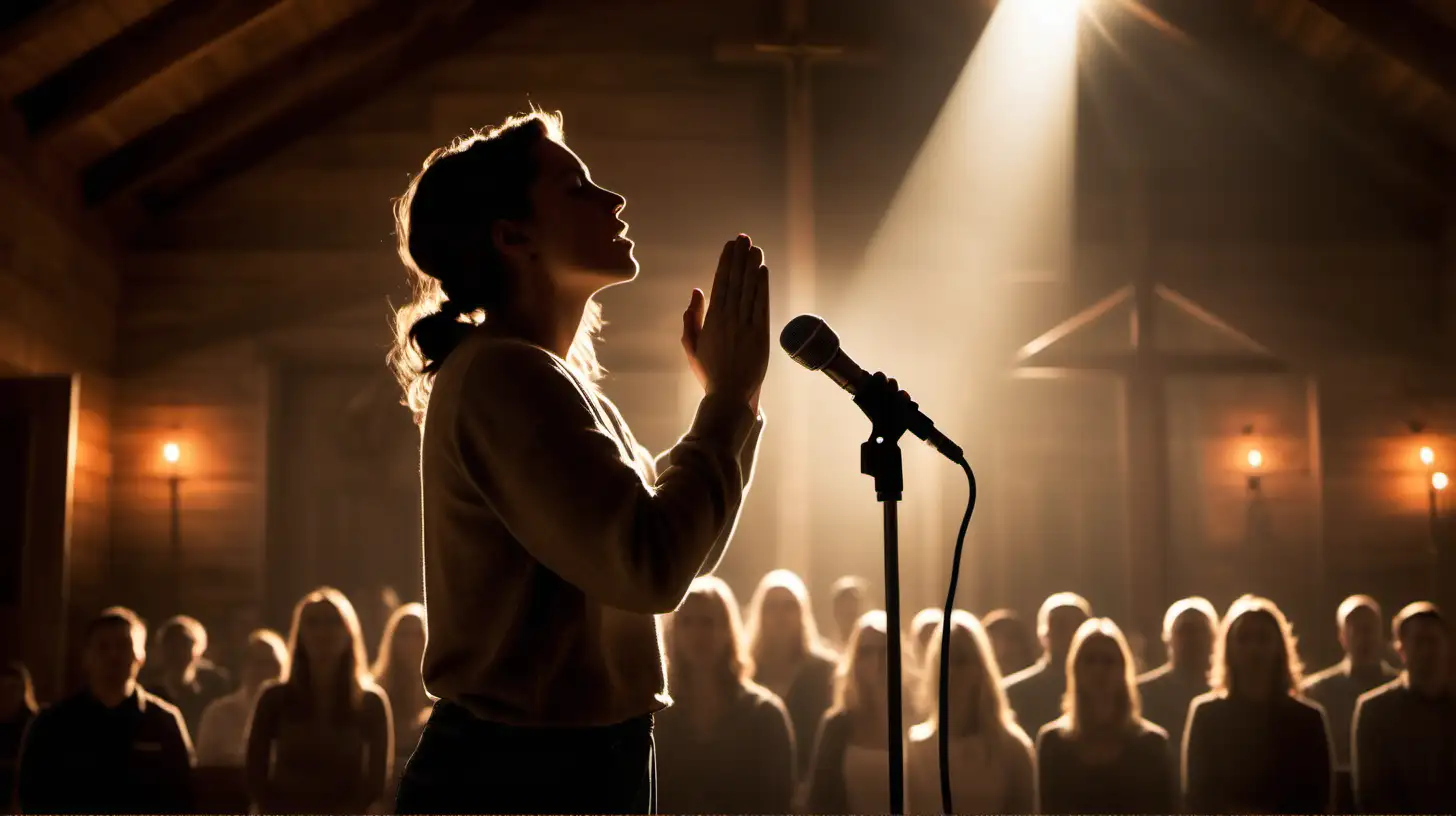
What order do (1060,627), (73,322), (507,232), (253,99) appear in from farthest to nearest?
(253,99), (73,322), (1060,627), (507,232)

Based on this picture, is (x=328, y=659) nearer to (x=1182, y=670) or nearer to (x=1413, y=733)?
(x=1182, y=670)

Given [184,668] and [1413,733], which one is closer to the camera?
[1413,733]

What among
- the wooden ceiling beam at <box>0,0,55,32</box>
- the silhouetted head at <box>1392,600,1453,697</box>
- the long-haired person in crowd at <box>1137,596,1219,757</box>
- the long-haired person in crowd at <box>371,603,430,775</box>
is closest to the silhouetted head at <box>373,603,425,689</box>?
the long-haired person in crowd at <box>371,603,430,775</box>

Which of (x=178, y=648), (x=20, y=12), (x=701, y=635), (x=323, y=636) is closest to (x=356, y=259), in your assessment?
A: (x=20, y=12)

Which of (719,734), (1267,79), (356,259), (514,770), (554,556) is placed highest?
(1267,79)

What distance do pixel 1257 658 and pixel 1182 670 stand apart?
930 millimetres

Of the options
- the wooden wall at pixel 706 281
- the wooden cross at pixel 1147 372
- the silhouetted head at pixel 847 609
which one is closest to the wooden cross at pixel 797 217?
the wooden wall at pixel 706 281

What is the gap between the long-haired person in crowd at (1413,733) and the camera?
4.73m

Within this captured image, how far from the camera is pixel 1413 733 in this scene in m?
4.86

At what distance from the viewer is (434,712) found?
4.48 ft

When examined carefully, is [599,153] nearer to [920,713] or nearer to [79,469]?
[79,469]

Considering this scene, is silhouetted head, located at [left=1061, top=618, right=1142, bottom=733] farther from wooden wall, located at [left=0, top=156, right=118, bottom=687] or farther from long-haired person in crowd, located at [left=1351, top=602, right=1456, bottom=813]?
wooden wall, located at [left=0, top=156, right=118, bottom=687]

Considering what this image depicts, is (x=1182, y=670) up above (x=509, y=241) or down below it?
below

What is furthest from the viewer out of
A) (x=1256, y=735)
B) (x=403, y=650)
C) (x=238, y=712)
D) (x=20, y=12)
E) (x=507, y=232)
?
(x=20, y=12)
